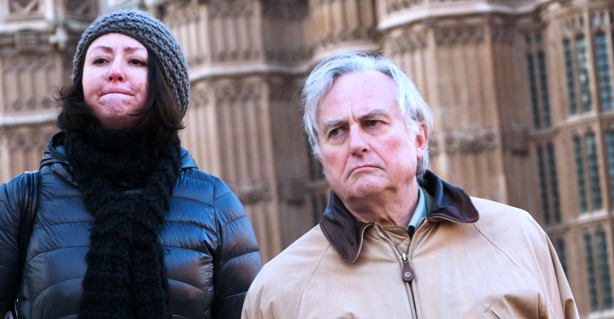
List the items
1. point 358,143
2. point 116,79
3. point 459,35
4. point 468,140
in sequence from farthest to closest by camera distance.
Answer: point 459,35
point 468,140
point 116,79
point 358,143

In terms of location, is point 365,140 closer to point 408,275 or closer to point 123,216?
point 408,275

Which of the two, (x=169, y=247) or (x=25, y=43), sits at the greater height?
(x=25, y=43)

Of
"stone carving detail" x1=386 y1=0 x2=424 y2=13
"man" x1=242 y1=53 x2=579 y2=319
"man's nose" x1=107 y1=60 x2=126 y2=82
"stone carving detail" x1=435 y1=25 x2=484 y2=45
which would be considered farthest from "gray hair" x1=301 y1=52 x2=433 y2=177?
"stone carving detail" x1=386 y1=0 x2=424 y2=13

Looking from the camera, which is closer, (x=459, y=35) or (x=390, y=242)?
(x=390, y=242)

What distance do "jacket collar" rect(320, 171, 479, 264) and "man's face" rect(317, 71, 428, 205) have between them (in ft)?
0.19

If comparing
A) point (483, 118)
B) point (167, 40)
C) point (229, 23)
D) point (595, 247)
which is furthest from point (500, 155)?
point (167, 40)

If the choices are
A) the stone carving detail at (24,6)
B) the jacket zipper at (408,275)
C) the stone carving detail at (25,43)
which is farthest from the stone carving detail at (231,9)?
the jacket zipper at (408,275)

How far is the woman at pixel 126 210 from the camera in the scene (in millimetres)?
3938

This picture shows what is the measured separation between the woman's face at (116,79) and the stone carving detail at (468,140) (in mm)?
11611

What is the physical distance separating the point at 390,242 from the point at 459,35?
12.1m

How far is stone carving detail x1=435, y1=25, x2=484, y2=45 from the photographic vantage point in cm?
1577

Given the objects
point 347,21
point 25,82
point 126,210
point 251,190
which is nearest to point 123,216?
point 126,210

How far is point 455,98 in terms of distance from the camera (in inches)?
620

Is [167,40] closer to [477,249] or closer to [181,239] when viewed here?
[181,239]
